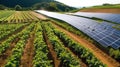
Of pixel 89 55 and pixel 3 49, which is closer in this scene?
→ pixel 89 55

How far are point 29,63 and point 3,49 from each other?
15.2ft

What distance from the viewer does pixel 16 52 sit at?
18422 millimetres

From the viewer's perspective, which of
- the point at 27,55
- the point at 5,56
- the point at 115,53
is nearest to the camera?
the point at 5,56

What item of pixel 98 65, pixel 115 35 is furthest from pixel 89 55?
pixel 115 35

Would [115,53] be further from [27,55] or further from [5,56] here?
[5,56]

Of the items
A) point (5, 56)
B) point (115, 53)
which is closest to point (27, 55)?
point (5, 56)

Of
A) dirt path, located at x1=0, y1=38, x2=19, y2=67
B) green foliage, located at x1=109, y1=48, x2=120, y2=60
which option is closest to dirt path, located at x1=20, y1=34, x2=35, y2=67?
dirt path, located at x1=0, y1=38, x2=19, y2=67

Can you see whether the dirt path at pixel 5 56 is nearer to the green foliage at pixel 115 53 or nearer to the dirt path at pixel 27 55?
the dirt path at pixel 27 55

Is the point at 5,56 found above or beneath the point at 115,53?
beneath

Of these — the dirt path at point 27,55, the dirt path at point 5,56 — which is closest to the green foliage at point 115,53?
the dirt path at point 27,55

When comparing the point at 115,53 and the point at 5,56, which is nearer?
the point at 5,56

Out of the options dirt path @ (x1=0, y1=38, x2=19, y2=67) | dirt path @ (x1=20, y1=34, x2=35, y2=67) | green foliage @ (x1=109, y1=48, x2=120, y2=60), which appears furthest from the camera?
green foliage @ (x1=109, y1=48, x2=120, y2=60)

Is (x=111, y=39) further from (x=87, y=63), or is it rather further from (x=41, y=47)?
(x=41, y=47)

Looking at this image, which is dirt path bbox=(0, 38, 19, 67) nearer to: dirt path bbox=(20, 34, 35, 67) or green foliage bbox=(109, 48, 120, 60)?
dirt path bbox=(20, 34, 35, 67)
